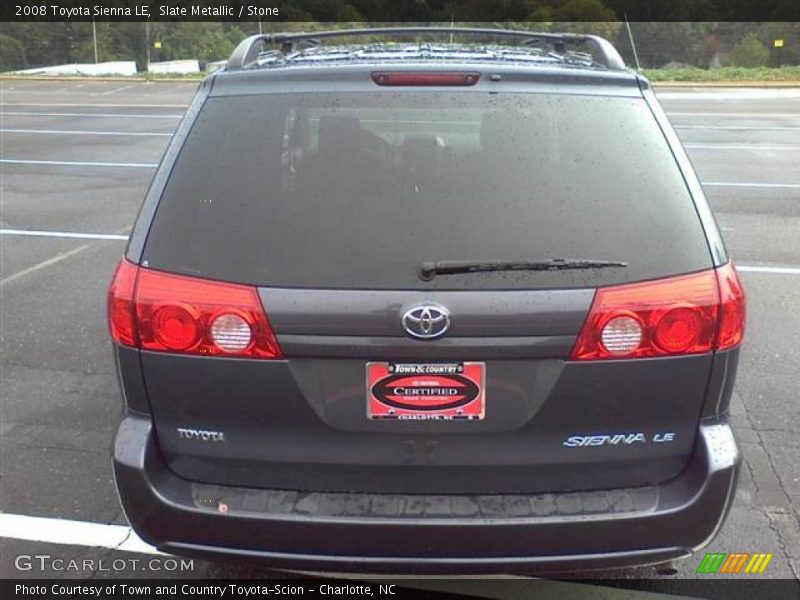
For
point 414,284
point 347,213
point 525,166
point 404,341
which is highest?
point 525,166

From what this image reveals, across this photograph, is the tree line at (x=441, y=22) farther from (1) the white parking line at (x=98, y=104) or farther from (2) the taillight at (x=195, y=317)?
(2) the taillight at (x=195, y=317)

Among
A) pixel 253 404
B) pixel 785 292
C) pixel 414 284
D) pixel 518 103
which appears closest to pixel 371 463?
pixel 253 404

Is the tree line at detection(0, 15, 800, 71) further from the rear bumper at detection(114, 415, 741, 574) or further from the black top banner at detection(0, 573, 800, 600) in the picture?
the rear bumper at detection(114, 415, 741, 574)

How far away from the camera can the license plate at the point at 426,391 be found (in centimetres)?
204

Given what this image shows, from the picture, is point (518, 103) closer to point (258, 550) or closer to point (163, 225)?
point (163, 225)

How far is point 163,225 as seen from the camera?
2162mm

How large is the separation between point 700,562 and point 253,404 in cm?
183

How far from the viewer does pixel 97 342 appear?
500 centimetres

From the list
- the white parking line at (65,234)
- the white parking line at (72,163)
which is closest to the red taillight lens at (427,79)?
the white parking line at (65,234)

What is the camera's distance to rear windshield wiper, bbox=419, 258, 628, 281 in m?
2.03
